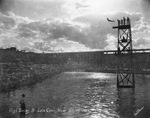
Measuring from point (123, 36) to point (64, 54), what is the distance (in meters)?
157

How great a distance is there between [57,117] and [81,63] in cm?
16582

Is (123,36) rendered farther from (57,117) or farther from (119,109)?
(57,117)

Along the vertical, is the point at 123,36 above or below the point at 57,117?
above

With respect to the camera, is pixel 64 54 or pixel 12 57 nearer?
pixel 12 57

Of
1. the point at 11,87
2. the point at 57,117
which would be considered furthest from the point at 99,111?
the point at 11,87

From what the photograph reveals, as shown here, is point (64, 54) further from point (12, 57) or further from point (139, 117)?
point (139, 117)

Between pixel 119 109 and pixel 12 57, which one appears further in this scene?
pixel 12 57

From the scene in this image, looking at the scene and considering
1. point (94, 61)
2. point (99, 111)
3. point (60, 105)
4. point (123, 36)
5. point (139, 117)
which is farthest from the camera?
point (94, 61)

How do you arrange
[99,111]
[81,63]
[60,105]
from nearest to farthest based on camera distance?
[99,111], [60,105], [81,63]

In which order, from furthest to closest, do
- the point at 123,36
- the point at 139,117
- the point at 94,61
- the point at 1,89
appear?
the point at 94,61 < the point at 123,36 < the point at 1,89 < the point at 139,117

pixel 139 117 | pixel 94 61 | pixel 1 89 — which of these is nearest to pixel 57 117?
pixel 139 117

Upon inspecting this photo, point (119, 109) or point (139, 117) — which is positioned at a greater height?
point (139, 117)

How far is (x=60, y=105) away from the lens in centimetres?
2089

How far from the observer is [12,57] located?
167 metres
